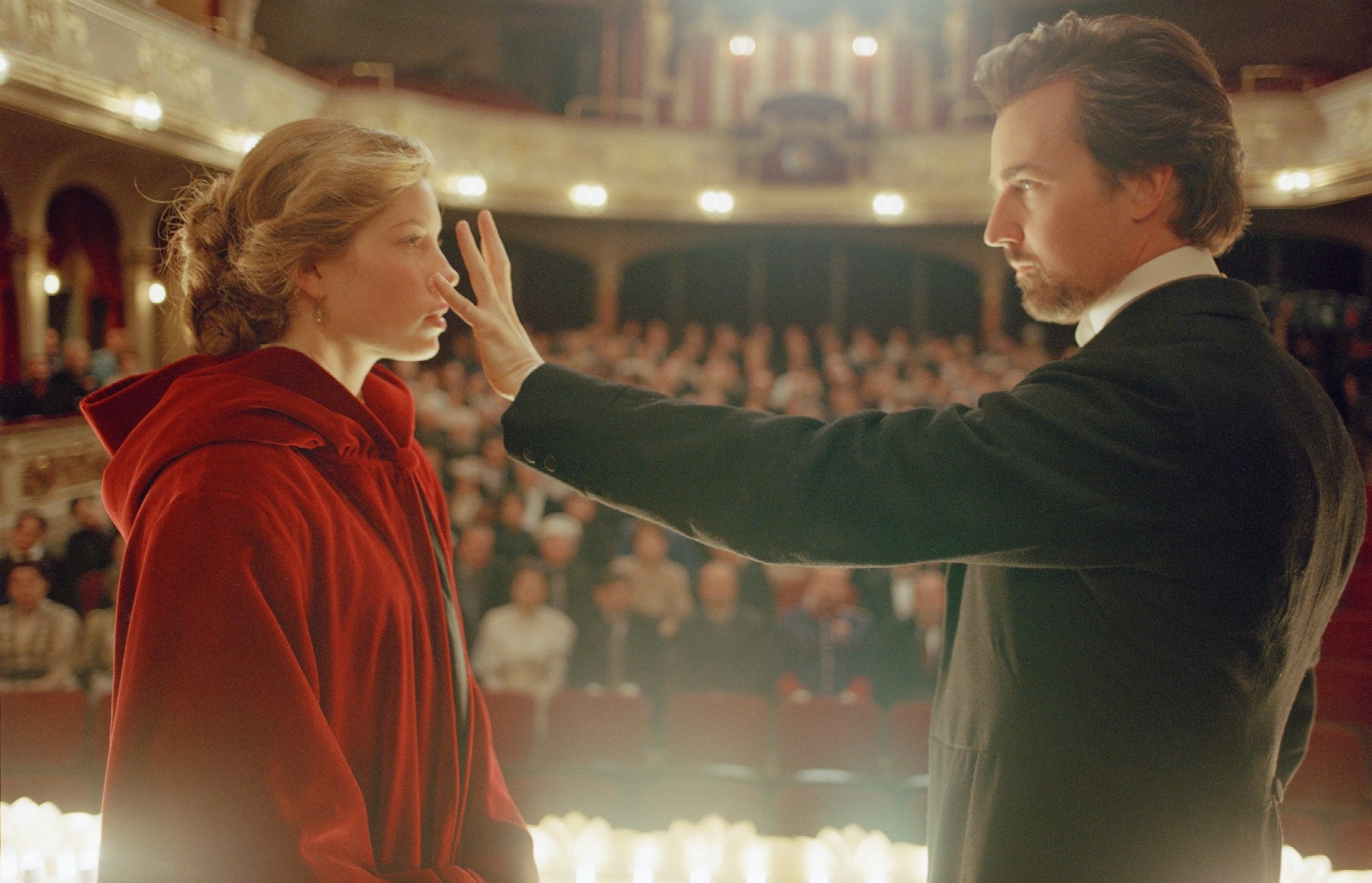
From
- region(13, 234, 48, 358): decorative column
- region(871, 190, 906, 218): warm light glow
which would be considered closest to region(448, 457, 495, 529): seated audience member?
region(13, 234, 48, 358): decorative column

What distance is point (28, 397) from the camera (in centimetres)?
535

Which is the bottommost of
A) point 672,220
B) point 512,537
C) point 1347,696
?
point 1347,696

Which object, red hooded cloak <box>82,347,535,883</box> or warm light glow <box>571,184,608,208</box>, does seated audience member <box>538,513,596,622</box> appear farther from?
warm light glow <box>571,184,608,208</box>

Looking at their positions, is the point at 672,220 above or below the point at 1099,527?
above

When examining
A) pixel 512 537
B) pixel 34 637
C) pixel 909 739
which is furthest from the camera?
pixel 512 537

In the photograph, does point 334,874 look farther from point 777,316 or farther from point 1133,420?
point 777,316

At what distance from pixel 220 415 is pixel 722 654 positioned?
130 inches

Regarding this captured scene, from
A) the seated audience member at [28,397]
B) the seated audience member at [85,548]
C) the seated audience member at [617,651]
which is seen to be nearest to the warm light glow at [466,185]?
the seated audience member at [28,397]

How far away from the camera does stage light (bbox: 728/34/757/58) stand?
485 inches

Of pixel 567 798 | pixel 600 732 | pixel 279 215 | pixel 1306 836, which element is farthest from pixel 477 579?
pixel 279 215

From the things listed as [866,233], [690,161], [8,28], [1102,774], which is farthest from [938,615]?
[866,233]

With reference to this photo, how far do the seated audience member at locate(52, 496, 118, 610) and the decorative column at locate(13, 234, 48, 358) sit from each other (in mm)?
2256

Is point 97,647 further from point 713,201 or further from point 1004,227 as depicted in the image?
point 713,201

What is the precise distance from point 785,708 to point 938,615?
36.9 inches
